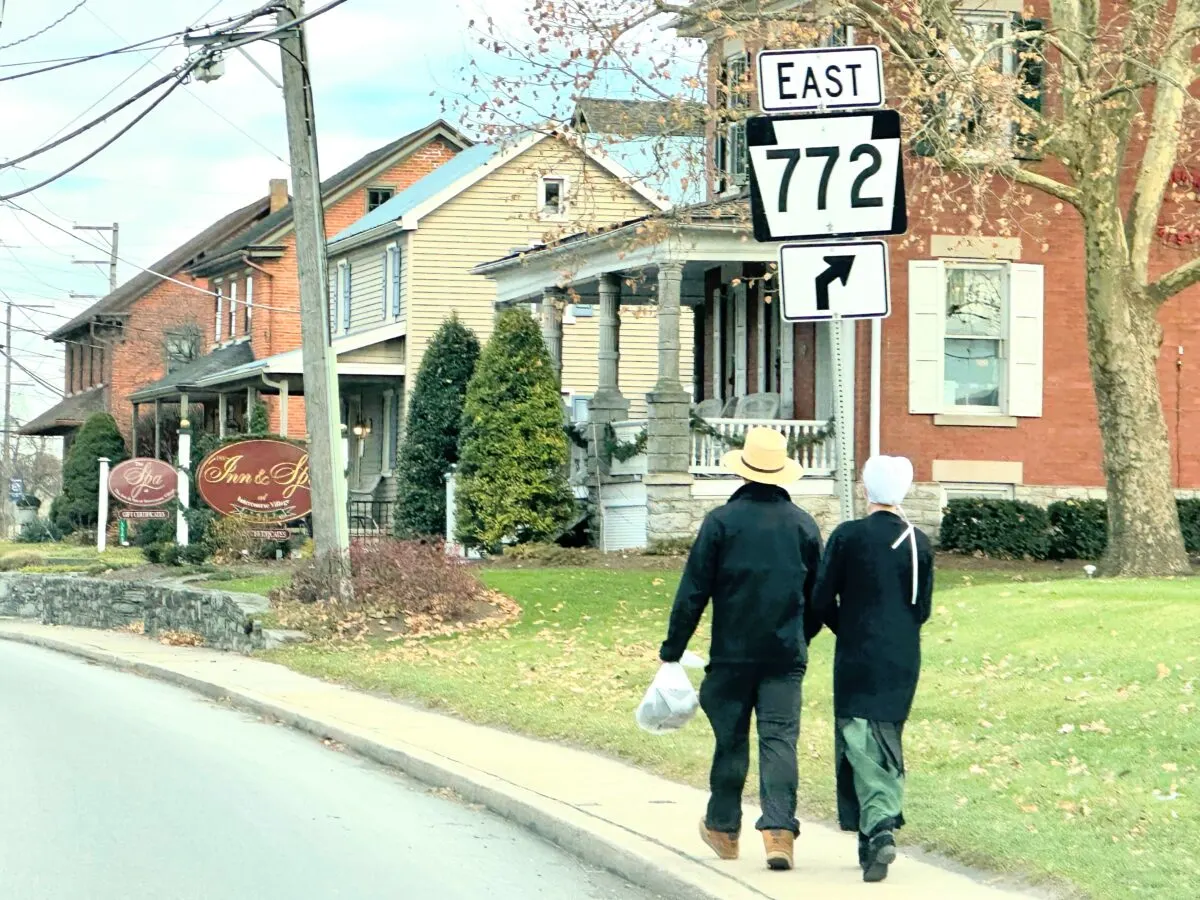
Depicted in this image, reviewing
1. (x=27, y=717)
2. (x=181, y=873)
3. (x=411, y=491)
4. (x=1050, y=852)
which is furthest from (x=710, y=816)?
(x=411, y=491)

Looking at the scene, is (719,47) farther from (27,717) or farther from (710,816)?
(710,816)

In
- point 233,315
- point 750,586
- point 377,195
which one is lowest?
point 750,586

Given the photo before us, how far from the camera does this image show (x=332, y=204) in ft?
174

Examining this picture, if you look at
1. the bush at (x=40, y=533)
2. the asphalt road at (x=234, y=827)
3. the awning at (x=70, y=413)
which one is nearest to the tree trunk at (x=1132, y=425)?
the asphalt road at (x=234, y=827)

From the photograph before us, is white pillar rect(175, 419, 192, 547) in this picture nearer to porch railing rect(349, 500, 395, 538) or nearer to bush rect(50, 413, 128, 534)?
porch railing rect(349, 500, 395, 538)

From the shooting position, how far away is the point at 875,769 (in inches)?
316

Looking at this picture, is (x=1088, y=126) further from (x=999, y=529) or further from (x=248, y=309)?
(x=248, y=309)

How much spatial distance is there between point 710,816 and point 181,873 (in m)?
2.53

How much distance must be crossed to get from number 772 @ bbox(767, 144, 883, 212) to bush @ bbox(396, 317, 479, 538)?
25109 millimetres

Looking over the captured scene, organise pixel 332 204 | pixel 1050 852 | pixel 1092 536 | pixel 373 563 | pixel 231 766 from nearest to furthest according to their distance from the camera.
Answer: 1. pixel 1050 852
2. pixel 231 766
3. pixel 373 563
4. pixel 1092 536
5. pixel 332 204

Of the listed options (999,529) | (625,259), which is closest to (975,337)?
(999,529)

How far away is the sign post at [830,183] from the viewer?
8469 mm

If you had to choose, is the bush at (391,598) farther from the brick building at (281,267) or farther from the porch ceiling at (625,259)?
the brick building at (281,267)

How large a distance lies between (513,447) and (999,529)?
732 cm
